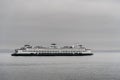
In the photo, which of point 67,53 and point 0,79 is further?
point 67,53

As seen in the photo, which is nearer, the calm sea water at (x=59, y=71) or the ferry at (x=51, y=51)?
the calm sea water at (x=59, y=71)

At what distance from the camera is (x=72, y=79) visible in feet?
135

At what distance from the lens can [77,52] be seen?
415ft

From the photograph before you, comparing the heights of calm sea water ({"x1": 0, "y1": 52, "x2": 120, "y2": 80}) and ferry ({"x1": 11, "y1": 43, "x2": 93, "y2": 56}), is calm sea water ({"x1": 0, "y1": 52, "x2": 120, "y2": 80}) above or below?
below

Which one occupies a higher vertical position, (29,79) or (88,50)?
(88,50)

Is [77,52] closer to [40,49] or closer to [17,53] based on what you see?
[40,49]

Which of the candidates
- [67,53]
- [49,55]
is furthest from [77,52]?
[49,55]

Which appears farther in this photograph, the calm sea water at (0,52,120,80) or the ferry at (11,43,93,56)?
the ferry at (11,43,93,56)

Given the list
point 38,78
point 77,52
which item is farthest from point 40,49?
point 38,78

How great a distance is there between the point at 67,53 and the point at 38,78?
84.5 meters

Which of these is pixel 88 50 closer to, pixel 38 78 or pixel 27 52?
pixel 27 52

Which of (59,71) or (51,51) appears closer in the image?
(59,71)

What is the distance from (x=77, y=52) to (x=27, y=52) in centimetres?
2114

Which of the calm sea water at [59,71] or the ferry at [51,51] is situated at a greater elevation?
the ferry at [51,51]
